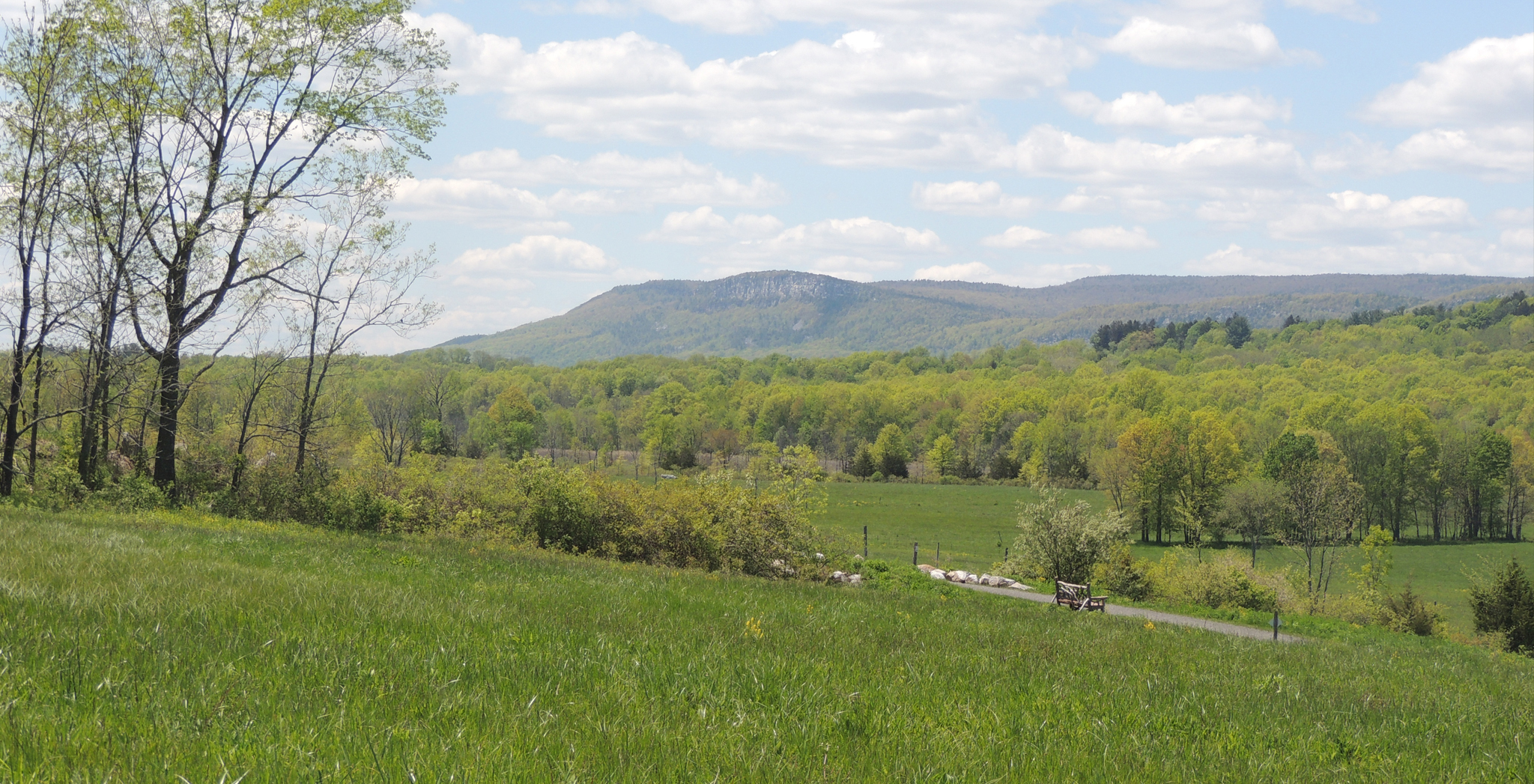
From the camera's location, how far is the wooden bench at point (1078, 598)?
28.8 m

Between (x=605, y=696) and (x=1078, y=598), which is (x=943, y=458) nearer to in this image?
(x=1078, y=598)

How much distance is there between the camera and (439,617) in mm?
7520

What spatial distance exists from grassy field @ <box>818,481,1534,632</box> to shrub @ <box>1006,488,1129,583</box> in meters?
17.5

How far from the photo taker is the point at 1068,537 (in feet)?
139

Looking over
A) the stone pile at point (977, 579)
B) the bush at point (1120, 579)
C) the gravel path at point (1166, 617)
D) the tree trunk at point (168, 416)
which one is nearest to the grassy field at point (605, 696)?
the tree trunk at point (168, 416)

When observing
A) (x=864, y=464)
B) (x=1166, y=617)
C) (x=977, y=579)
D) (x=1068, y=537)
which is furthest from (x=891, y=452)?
(x=1166, y=617)

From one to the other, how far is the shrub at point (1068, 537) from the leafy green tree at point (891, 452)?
97039 mm

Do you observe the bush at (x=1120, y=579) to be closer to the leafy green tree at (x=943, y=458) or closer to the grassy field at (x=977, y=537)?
the grassy field at (x=977, y=537)

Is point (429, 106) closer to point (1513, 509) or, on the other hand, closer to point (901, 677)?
point (901, 677)

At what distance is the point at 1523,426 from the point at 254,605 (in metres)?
164

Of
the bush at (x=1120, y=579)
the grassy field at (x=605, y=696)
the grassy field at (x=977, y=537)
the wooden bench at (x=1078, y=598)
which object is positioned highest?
the grassy field at (x=605, y=696)

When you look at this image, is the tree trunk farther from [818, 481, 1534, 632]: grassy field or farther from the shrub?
[818, 481, 1534, 632]: grassy field

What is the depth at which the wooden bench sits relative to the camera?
28.8 metres

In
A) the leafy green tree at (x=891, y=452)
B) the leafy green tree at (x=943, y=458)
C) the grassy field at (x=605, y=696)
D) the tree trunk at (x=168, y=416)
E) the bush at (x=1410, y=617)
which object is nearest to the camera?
the grassy field at (x=605, y=696)
